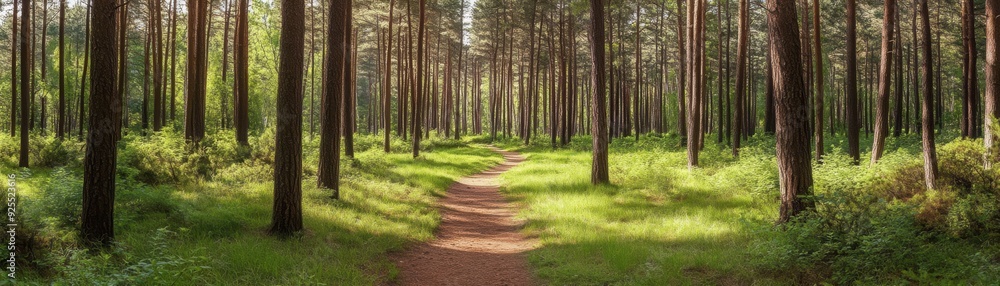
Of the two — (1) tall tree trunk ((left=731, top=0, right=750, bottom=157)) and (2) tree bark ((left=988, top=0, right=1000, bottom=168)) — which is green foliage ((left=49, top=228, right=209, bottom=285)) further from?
(1) tall tree trunk ((left=731, top=0, right=750, bottom=157))

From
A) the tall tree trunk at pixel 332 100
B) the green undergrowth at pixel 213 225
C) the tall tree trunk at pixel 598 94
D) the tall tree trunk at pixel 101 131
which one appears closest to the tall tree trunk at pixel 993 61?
the tall tree trunk at pixel 598 94

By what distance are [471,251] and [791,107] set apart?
5.17m

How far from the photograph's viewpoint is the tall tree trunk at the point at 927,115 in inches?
359

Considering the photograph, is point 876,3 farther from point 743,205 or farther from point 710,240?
point 710,240

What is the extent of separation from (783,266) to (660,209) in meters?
4.92

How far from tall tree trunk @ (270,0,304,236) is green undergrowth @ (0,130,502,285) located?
0.36 m

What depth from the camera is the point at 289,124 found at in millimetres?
7582

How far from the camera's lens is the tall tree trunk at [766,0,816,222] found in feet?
23.1

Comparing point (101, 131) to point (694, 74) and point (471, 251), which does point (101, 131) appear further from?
point (694, 74)

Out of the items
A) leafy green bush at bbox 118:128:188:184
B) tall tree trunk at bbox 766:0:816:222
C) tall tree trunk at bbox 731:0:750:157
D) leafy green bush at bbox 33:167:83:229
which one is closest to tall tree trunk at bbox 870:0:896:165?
tall tree trunk at bbox 731:0:750:157

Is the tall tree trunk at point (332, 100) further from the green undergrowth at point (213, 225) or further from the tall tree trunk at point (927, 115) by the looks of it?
the tall tree trunk at point (927, 115)

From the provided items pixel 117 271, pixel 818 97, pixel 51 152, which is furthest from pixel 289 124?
pixel 51 152

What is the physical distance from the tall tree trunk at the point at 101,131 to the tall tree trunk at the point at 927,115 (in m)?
12.4

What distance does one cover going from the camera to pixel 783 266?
18.1ft
